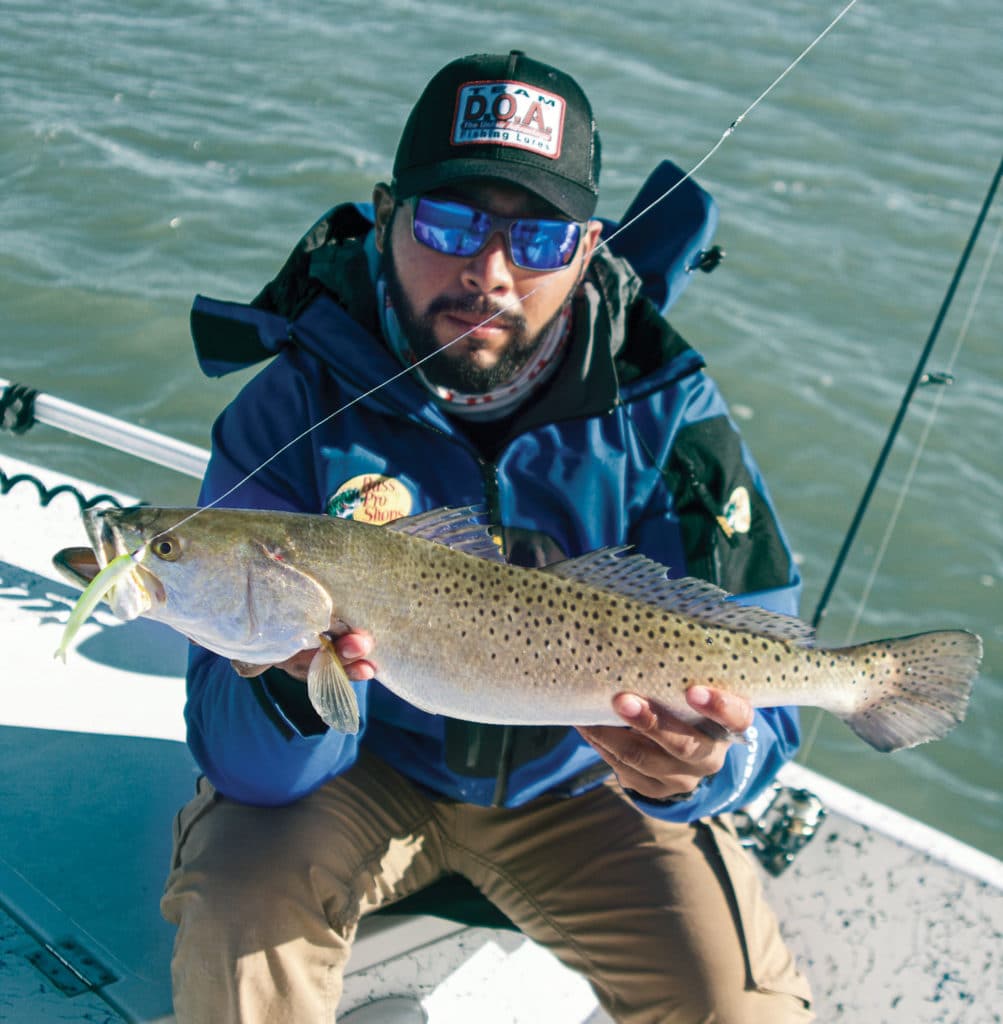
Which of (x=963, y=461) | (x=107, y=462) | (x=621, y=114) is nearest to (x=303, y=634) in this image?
(x=107, y=462)

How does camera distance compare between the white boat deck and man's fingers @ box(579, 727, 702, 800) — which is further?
the white boat deck

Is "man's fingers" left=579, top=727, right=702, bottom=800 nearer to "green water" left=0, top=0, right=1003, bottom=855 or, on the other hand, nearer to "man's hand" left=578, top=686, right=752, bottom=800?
"man's hand" left=578, top=686, right=752, bottom=800

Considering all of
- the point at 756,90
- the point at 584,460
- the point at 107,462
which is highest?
the point at 756,90

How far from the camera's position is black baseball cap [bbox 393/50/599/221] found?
3.11m

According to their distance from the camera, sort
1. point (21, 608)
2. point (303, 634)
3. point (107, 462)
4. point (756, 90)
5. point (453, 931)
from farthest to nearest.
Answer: point (756, 90), point (107, 462), point (21, 608), point (453, 931), point (303, 634)

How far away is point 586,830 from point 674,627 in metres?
0.89

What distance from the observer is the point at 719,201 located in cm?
1152

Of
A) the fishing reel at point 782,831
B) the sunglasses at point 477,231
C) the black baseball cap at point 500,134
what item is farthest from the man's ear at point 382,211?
the fishing reel at point 782,831

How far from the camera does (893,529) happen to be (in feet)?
25.9

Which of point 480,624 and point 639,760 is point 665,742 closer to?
point 639,760

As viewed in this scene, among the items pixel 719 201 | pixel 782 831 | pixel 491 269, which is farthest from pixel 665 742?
pixel 719 201

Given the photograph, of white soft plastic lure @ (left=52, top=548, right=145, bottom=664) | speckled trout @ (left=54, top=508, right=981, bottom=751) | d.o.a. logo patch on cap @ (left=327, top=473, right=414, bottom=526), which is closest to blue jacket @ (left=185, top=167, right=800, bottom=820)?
d.o.a. logo patch on cap @ (left=327, top=473, right=414, bottom=526)

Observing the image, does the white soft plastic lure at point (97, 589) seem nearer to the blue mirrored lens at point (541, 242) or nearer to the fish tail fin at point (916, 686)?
the blue mirrored lens at point (541, 242)

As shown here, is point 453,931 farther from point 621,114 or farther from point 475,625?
point 621,114
